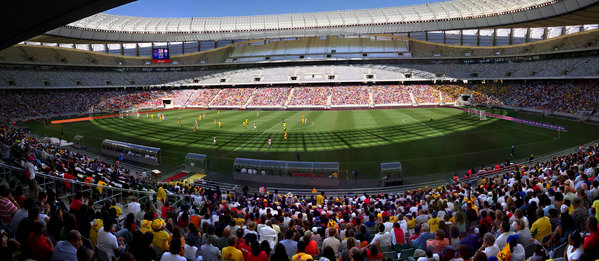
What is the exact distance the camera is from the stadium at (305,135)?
6262mm

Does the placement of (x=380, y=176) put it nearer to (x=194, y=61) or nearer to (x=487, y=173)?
(x=487, y=173)

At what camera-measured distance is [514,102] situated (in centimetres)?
5119

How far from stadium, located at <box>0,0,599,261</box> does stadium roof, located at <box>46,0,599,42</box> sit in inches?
12.7

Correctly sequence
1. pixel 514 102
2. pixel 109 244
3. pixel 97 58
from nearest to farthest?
pixel 109 244 < pixel 514 102 < pixel 97 58

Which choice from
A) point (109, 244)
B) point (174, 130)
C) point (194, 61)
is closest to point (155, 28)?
point (194, 61)

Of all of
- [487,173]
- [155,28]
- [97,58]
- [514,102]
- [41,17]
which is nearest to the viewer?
[41,17]

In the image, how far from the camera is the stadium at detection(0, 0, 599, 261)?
6.26 metres

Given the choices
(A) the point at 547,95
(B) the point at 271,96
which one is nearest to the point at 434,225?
(A) the point at 547,95

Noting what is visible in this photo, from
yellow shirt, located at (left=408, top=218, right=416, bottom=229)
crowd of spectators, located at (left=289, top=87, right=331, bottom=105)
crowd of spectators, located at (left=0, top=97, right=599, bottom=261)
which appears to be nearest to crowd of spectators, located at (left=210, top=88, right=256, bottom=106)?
crowd of spectators, located at (left=289, top=87, right=331, bottom=105)

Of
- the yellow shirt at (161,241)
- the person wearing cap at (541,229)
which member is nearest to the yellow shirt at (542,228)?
the person wearing cap at (541,229)

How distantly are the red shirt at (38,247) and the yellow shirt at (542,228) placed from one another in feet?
26.7

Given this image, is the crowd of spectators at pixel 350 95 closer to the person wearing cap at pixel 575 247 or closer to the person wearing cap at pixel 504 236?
the person wearing cap at pixel 504 236

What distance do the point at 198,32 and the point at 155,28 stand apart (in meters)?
8.46

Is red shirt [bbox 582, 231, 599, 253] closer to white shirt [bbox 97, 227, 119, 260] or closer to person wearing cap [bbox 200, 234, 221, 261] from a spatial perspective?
person wearing cap [bbox 200, 234, 221, 261]
